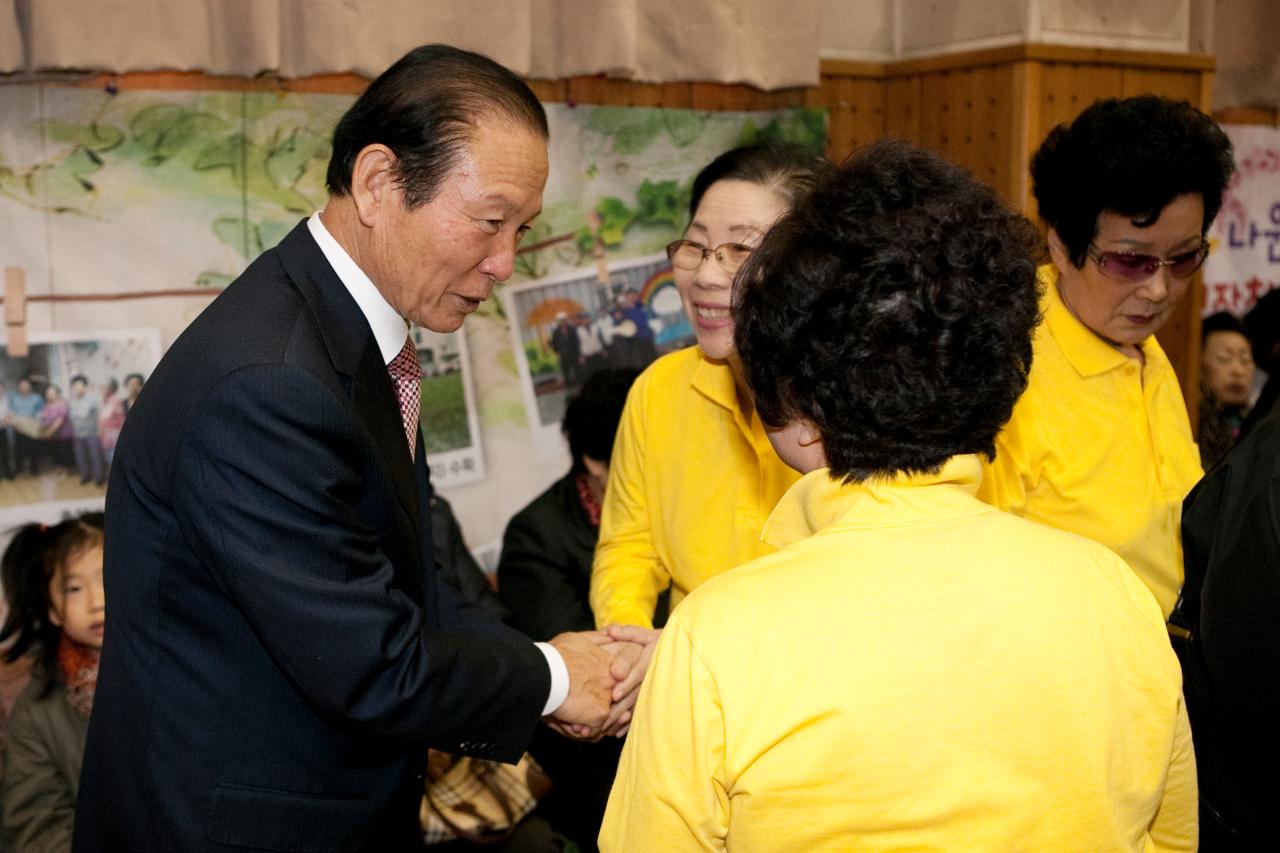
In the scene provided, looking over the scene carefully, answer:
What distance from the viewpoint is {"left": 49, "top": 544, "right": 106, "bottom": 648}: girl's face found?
9.10ft

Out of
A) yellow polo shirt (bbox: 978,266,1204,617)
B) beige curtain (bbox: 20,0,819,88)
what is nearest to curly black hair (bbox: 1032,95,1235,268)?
yellow polo shirt (bbox: 978,266,1204,617)

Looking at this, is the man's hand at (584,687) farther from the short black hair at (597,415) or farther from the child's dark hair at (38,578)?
the child's dark hair at (38,578)

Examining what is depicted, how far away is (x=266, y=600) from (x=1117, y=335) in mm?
1502

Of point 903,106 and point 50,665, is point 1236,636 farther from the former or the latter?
point 903,106

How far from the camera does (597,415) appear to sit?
325 centimetres

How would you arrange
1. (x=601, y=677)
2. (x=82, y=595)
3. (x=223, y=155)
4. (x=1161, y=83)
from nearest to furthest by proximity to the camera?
(x=601, y=677)
(x=82, y=595)
(x=223, y=155)
(x=1161, y=83)

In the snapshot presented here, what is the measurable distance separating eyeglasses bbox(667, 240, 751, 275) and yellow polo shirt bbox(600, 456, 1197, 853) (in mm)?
840

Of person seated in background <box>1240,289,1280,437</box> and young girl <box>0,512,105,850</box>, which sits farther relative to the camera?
person seated in background <box>1240,289,1280,437</box>

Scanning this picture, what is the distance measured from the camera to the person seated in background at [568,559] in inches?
124

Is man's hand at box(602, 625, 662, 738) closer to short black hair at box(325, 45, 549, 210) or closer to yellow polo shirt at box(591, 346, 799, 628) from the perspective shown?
yellow polo shirt at box(591, 346, 799, 628)

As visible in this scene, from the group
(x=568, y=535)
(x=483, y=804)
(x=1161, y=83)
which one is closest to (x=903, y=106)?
(x=1161, y=83)

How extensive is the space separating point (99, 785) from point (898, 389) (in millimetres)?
1252

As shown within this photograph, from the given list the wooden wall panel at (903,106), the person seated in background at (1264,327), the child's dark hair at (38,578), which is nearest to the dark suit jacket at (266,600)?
the child's dark hair at (38,578)

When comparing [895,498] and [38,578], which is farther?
[38,578]
